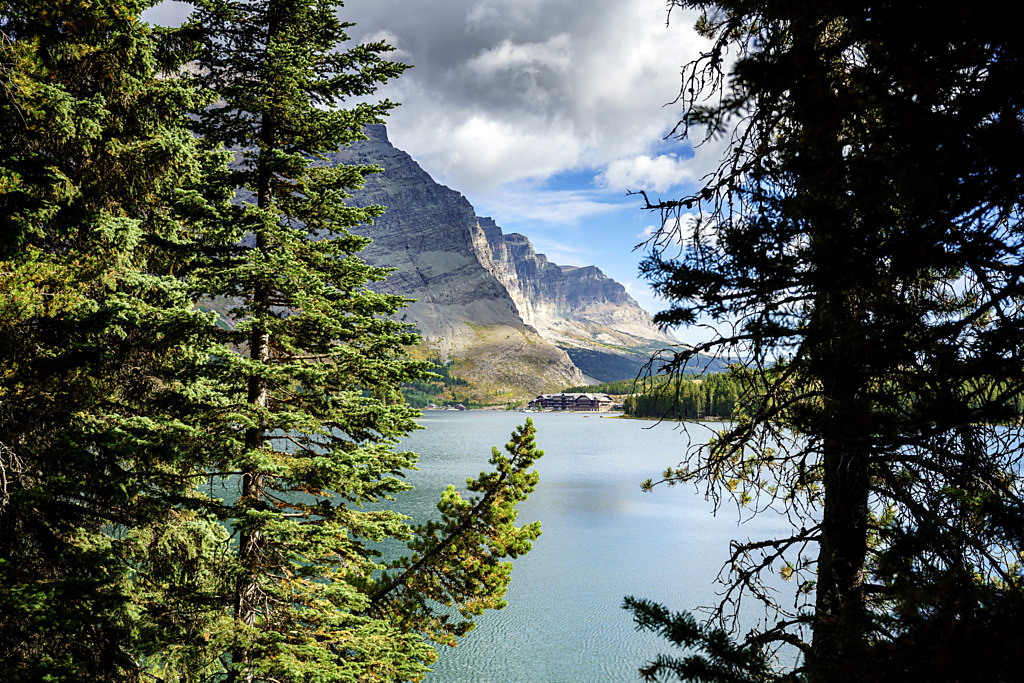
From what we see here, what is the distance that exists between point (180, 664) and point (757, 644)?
257 inches

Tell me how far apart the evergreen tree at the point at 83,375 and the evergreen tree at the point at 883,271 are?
237 inches

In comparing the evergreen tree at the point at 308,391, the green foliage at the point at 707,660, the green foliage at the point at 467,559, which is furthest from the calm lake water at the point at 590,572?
the green foliage at the point at 467,559

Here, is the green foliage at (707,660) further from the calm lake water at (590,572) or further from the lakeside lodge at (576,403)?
the lakeside lodge at (576,403)

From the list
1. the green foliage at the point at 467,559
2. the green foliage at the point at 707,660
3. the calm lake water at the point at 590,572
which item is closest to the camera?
the green foliage at the point at 707,660

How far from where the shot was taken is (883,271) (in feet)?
9.78

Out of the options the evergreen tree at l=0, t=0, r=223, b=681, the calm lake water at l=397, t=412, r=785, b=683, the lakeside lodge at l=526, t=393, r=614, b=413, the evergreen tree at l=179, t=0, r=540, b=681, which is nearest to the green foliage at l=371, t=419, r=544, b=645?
the evergreen tree at l=179, t=0, r=540, b=681

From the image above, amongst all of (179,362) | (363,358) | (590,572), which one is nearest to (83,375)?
(179,362)

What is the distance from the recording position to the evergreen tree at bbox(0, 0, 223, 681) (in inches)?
241

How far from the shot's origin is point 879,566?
7.68 feet

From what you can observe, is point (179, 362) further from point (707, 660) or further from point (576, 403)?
point (576, 403)

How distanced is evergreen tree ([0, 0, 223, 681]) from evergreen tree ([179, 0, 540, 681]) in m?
0.65

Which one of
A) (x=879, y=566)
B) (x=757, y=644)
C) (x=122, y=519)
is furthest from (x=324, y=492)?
(x=879, y=566)

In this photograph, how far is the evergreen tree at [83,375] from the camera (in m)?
6.12

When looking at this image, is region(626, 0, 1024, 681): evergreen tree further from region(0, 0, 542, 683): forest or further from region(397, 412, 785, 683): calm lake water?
region(0, 0, 542, 683): forest
